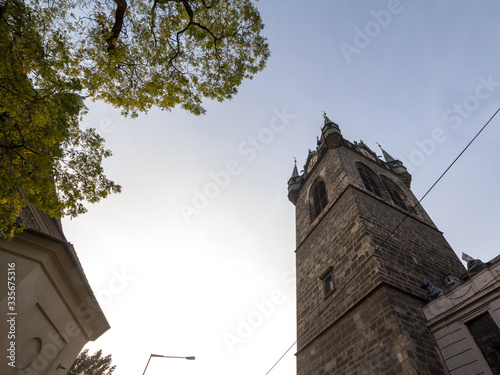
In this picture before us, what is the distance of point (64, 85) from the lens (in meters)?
5.59

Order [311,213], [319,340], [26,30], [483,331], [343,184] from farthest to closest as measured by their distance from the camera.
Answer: [311,213], [343,184], [319,340], [483,331], [26,30]

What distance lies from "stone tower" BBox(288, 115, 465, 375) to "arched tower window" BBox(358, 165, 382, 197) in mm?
77

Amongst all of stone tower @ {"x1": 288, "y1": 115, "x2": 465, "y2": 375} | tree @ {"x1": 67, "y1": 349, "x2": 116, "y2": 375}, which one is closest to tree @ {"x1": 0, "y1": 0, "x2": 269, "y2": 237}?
stone tower @ {"x1": 288, "y1": 115, "x2": 465, "y2": 375}

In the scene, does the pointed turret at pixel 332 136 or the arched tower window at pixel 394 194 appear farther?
the pointed turret at pixel 332 136

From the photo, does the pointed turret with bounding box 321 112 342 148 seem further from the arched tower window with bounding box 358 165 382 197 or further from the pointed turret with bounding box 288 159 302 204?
the pointed turret with bounding box 288 159 302 204

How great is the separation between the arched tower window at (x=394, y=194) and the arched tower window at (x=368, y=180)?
989 mm

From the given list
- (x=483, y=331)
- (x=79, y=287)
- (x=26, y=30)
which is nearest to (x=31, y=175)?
(x=26, y=30)

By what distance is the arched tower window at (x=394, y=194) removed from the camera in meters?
14.9

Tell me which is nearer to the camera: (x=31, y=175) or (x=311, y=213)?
(x=31, y=175)

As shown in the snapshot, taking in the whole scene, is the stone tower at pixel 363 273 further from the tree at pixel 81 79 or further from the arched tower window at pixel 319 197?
the tree at pixel 81 79

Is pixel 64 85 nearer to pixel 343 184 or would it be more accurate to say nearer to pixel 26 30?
pixel 26 30

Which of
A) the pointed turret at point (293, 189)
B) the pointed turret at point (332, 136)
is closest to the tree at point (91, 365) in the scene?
the pointed turret at point (293, 189)

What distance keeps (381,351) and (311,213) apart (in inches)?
372

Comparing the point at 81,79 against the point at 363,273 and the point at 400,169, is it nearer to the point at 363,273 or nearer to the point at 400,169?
the point at 363,273
